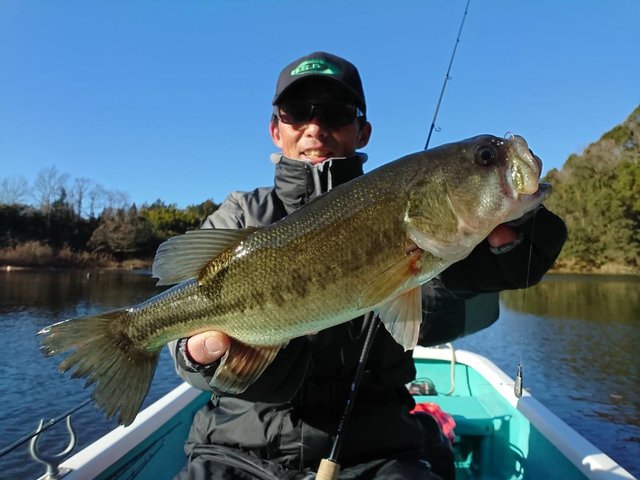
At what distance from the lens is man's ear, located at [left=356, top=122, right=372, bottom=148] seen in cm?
384

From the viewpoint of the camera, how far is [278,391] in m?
2.60

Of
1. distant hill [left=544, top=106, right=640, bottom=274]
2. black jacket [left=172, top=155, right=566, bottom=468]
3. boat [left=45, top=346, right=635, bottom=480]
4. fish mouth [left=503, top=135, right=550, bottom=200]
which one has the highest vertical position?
distant hill [left=544, top=106, right=640, bottom=274]

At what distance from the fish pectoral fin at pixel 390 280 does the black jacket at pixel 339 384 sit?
556 millimetres

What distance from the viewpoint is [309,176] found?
334 centimetres

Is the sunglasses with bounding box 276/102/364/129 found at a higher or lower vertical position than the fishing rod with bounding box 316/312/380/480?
higher

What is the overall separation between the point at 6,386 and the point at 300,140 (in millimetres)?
14548

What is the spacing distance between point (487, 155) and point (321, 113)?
148 centimetres

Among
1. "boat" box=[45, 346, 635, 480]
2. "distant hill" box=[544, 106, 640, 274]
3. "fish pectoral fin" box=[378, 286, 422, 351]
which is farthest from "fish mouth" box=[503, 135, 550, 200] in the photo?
"distant hill" box=[544, 106, 640, 274]

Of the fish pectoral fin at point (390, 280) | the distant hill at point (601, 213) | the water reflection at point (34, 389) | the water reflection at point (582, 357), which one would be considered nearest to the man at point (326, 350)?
the fish pectoral fin at point (390, 280)

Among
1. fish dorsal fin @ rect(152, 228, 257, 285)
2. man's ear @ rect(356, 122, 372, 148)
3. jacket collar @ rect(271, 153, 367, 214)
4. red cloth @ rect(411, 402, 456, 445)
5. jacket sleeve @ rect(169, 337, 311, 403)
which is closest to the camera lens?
fish dorsal fin @ rect(152, 228, 257, 285)

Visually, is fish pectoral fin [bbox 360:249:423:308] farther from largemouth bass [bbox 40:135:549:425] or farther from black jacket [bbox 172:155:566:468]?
black jacket [bbox 172:155:566:468]

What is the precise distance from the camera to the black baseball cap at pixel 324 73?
3.34 metres

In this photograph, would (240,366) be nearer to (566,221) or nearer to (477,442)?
(477,442)

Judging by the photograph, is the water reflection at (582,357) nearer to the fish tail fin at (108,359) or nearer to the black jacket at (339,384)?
the black jacket at (339,384)
